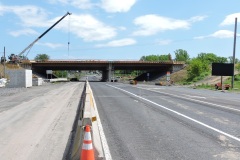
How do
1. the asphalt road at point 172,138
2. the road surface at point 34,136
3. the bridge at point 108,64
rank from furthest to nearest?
the bridge at point 108,64
the road surface at point 34,136
the asphalt road at point 172,138

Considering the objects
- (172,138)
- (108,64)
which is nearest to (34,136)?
(172,138)

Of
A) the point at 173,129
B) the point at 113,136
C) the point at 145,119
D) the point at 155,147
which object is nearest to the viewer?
the point at 155,147

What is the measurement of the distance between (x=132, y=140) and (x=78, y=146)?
117 inches

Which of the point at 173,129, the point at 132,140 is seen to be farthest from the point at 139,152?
the point at 173,129

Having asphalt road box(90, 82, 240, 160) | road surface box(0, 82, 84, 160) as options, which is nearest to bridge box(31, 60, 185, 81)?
road surface box(0, 82, 84, 160)

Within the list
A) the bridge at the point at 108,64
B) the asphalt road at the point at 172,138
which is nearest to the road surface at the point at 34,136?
the asphalt road at the point at 172,138

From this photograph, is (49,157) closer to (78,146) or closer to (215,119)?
(78,146)

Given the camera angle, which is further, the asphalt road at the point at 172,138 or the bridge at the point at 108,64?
the bridge at the point at 108,64

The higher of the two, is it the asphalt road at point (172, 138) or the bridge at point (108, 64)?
the bridge at point (108, 64)

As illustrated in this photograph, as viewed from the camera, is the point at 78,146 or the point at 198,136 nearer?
the point at 78,146

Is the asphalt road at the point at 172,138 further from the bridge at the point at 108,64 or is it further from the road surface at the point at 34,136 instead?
the bridge at the point at 108,64

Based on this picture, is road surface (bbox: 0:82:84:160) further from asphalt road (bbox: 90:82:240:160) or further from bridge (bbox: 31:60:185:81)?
bridge (bbox: 31:60:185:81)

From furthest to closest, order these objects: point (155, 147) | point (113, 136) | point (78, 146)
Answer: point (113, 136) < point (155, 147) < point (78, 146)

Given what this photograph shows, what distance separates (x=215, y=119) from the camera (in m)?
14.7
